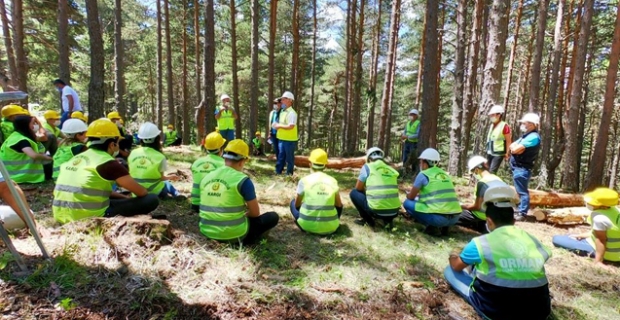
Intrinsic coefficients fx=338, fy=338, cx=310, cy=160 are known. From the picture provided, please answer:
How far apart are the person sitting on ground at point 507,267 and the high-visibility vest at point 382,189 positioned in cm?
216

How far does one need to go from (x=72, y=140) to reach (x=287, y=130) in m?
4.22

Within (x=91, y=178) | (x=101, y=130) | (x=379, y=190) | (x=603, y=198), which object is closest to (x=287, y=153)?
(x=379, y=190)

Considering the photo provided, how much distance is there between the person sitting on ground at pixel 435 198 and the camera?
510cm

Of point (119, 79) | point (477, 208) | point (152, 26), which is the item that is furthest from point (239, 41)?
point (477, 208)

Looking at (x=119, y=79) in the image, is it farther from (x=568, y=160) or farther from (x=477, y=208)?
(x=568, y=160)

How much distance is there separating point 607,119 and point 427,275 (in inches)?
422

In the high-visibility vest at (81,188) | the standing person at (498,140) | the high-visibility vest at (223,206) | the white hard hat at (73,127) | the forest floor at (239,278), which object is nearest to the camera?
the forest floor at (239,278)

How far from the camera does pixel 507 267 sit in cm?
281

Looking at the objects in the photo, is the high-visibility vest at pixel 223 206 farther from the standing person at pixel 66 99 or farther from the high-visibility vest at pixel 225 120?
the standing person at pixel 66 99

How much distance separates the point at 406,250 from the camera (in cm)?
462

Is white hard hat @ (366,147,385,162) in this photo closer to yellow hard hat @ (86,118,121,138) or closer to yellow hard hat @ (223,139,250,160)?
yellow hard hat @ (223,139,250,160)

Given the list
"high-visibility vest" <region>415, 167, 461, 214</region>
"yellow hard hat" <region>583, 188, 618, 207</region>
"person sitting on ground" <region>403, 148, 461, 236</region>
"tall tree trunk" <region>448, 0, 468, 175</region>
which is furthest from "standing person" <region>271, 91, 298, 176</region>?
"yellow hard hat" <region>583, 188, 618, 207</region>

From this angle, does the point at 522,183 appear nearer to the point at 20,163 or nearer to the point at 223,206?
the point at 223,206

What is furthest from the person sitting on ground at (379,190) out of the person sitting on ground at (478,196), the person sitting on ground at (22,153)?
the person sitting on ground at (22,153)
